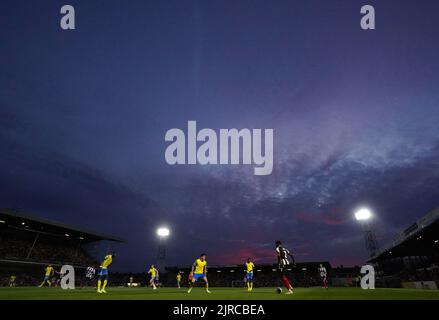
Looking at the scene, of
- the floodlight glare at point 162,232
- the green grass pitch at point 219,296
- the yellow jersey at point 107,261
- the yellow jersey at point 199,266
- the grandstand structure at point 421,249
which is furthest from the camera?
the floodlight glare at point 162,232

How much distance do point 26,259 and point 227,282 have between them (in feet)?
139

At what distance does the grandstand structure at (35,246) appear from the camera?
4300 centimetres

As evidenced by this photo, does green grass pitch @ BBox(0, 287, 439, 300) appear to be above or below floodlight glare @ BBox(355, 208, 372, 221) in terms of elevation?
below

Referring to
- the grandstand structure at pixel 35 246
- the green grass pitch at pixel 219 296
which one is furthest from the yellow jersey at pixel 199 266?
the grandstand structure at pixel 35 246

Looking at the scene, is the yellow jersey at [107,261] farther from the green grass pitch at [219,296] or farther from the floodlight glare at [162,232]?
the floodlight glare at [162,232]

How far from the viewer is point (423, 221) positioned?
111 feet

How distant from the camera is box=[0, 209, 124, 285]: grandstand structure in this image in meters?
43.0

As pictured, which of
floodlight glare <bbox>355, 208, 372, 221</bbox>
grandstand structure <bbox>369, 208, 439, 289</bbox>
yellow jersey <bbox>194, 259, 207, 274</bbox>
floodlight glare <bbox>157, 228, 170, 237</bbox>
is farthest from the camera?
floodlight glare <bbox>157, 228, 170, 237</bbox>

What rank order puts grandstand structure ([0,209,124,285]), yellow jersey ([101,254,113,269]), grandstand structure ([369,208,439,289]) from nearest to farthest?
yellow jersey ([101,254,113,269]), grandstand structure ([369,208,439,289]), grandstand structure ([0,209,124,285])

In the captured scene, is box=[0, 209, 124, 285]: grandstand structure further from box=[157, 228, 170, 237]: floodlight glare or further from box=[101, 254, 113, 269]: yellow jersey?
box=[101, 254, 113, 269]: yellow jersey

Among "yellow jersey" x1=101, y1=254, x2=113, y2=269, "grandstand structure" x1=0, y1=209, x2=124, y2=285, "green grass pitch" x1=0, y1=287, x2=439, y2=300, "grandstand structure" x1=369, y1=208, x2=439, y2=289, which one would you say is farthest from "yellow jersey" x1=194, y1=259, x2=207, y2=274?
"grandstand structure" x1=0, y1=209, x2=124, y2=285

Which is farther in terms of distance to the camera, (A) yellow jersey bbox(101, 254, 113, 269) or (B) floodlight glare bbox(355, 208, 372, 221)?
(B) floodlight glare bbox(355, 208, 372, 221)
